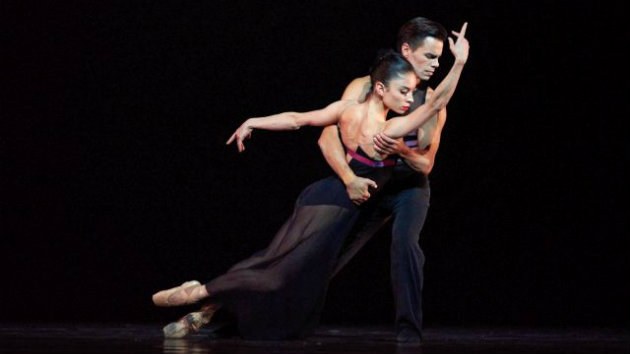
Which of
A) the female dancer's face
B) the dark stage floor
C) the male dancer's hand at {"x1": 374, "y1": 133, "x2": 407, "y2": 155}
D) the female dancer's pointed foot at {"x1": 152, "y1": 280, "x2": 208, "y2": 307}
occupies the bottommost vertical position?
the dark stage floor

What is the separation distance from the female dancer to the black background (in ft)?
5.14

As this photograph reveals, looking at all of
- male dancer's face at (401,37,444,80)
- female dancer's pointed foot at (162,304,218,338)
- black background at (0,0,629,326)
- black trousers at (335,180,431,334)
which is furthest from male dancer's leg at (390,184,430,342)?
black background at (0,0,629,326)

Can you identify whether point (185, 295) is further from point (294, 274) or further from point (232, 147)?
point (232, 147)

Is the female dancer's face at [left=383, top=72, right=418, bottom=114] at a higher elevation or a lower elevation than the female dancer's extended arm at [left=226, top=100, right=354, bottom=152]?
higher

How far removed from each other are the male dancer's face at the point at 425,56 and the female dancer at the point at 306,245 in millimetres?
135

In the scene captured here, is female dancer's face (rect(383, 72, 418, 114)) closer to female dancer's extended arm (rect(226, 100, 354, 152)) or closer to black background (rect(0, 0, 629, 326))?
female dancer's extended arm (rect(226, 100, 354, 152))

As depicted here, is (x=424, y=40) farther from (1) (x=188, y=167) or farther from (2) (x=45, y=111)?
(2) (x=45, y=111)

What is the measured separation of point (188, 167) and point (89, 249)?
0.61 meters

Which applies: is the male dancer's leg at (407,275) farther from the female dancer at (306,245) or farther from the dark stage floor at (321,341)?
the female dancer at (306,245)

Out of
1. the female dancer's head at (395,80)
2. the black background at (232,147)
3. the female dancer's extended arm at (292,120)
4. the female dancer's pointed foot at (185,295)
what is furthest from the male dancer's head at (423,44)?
the black background at (232,147)

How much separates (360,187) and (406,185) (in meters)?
0.21

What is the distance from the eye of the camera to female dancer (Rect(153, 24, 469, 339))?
13.1 feet

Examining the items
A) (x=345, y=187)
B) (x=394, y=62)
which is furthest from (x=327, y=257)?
(x=394, y=62)

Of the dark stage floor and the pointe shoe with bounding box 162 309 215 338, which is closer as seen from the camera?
the dark stage floor
